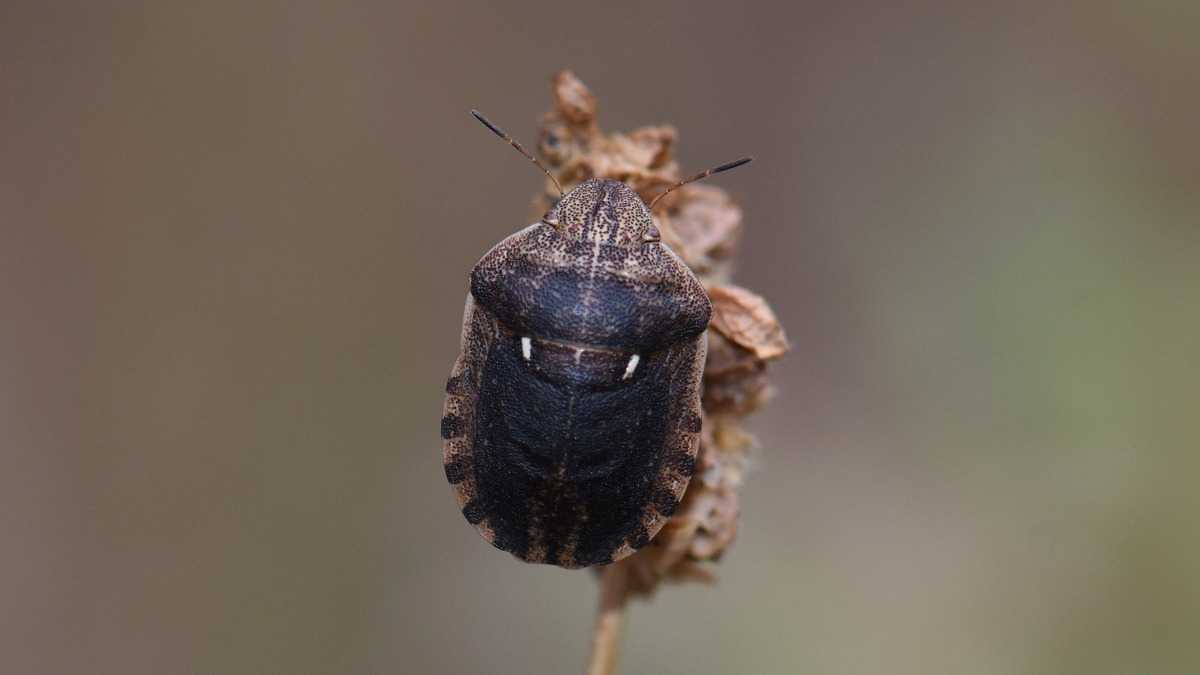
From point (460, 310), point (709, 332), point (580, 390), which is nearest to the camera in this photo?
point (580, 390)

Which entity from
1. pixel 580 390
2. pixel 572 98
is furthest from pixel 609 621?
pixel 572 98

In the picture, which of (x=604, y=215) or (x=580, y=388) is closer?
(x=580, y=388)

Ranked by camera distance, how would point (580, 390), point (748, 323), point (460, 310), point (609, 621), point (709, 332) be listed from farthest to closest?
point (460, 310), point (709, 332), point (748, 323), point (580, 390), point (609, 621)

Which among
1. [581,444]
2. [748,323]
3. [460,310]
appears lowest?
[581,444]

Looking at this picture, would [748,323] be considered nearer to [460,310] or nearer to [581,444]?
[581,444]

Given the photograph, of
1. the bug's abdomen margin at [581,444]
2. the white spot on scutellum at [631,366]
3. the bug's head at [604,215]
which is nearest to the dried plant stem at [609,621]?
the bug's abdomen margin at [581,444]

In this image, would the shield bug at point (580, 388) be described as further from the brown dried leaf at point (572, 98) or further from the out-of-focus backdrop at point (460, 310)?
the out-of-focus backdrop at point (460, 310)

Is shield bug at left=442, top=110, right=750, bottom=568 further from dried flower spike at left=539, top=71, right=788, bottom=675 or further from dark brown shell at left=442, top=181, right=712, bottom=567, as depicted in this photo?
dried flower spike at left=539, top=71, right=788, bottom=675
